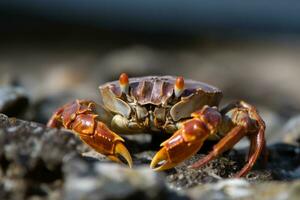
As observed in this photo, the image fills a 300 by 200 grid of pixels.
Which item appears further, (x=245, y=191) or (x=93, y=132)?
(x=93, y=132)

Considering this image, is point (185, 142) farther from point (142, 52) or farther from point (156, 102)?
point (142, 52)

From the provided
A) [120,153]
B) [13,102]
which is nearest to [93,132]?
[120,153]

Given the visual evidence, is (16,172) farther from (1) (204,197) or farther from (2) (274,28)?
(2) (274,28)

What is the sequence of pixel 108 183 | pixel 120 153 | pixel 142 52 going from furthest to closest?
pixel 142 52 < pixel 120 153 < pixel 108 183

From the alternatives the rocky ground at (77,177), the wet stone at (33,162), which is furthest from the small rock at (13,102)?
the wet stone at (33,162)

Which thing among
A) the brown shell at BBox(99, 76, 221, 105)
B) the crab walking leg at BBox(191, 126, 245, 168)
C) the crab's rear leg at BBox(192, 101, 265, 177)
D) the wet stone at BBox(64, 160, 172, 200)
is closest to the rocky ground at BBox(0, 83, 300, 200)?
the wet stone at BBox(64, 160, 172, 200)

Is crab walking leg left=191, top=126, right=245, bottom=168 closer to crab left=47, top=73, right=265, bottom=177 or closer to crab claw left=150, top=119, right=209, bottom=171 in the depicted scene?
crab left=47, top=73, right=265, bottom=177

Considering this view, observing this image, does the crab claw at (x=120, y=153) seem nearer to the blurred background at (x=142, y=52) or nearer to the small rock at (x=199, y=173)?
the small rock at (x=199, y=173)
